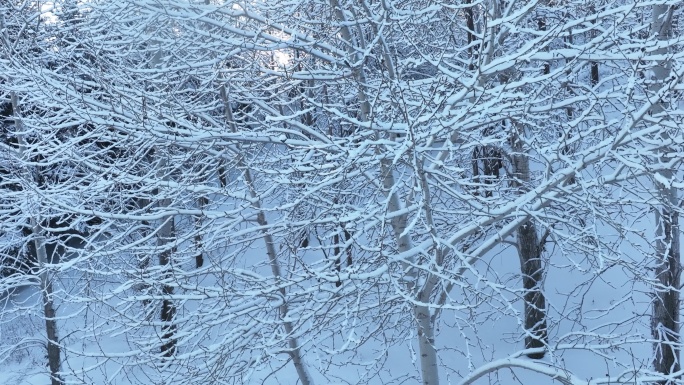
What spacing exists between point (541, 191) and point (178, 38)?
331cm

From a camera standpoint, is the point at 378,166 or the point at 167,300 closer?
the point at 378,166

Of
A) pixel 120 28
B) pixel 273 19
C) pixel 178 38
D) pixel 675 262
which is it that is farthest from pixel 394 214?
pixel 675 262

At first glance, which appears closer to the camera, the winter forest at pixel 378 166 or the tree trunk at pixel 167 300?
the winter forest at pixel 378 166

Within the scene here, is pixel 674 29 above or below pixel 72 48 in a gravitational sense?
above

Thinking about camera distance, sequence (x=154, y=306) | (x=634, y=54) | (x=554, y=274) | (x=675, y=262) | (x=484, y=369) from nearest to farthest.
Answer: (x=634, y=54), (x=484, y=369), (x=154, y=306), (x=675, y=262), (x=554, y=274)

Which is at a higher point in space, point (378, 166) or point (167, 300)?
point (378, 166)

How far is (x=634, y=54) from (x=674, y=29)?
4.98m

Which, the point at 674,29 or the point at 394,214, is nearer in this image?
the point at 394,214

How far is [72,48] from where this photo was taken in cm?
566

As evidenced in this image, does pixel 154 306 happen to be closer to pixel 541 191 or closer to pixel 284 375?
pixel 541 191

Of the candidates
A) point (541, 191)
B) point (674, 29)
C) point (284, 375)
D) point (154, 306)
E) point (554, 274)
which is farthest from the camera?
point (554, 274)

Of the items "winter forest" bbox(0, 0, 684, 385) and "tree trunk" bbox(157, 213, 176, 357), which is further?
"tree trunk" bbox(157, 213, 176, 357)

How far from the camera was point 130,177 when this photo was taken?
18.4 ft

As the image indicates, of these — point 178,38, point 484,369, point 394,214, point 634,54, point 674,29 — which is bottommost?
point 484,369
